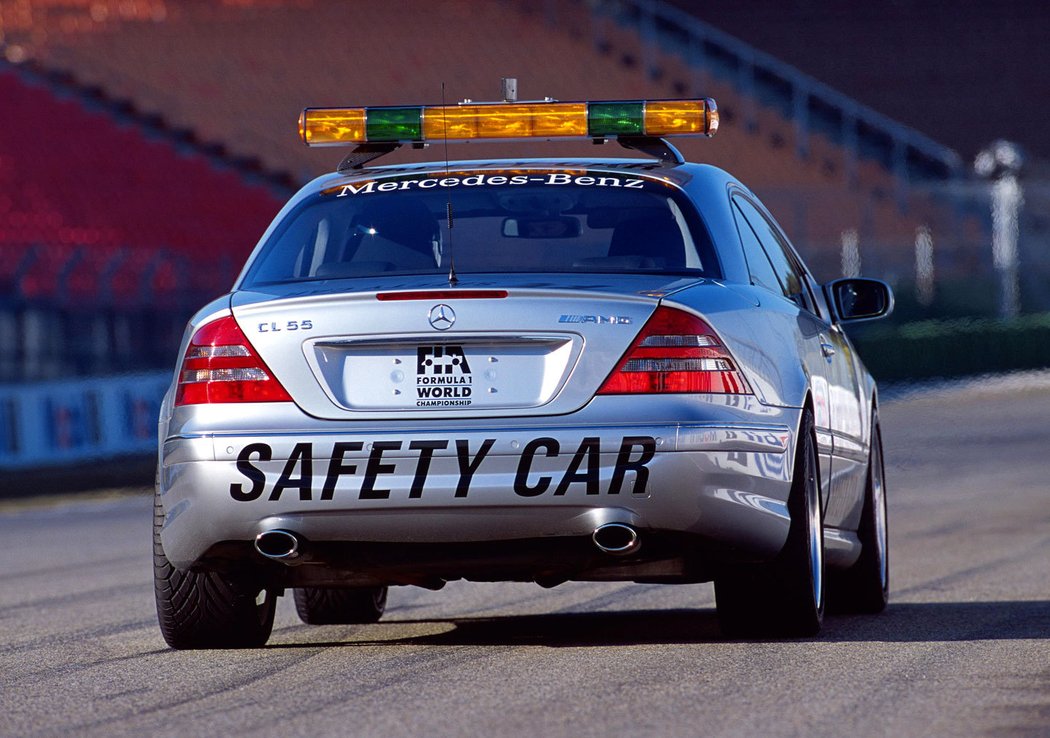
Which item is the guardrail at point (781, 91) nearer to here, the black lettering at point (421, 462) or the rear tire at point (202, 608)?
the rear tire at point (202, 608)

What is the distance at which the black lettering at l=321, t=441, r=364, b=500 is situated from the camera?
5977 millimetres

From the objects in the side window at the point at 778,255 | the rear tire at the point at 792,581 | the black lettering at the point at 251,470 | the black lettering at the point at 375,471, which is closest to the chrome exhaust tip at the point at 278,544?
the black lettering at the point at 251,470

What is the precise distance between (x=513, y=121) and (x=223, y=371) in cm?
153

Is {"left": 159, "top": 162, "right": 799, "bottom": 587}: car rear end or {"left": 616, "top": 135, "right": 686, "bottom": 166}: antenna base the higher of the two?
{"left": 616, "top": 135, "right": 686, "bottom": 166}: antenna base

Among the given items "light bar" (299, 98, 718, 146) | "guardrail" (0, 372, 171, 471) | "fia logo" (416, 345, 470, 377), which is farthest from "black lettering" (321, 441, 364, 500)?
"guardrail" (0, 372, 171, 471)

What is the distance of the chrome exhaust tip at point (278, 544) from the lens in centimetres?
606

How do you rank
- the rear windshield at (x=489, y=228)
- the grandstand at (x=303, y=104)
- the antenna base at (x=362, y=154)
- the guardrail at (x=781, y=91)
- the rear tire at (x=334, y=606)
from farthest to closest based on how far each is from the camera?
the guardrail at (x=781, y=91) < the grandstand at (x=303, y=104) < the rear tire at (x=334, y=606) < the antenna base at (x=362, y=154) < the rear windshield at (x=489, y=228)

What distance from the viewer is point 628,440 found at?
19.5ft

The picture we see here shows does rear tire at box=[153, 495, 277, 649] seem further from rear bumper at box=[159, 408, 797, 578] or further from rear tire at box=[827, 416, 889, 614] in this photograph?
rear tire at box=[827, 416, 889, 614]

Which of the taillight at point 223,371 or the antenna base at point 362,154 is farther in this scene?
the antenna base at point 362,154

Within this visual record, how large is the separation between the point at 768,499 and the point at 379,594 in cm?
233

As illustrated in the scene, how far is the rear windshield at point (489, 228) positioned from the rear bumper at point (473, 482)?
0.70m

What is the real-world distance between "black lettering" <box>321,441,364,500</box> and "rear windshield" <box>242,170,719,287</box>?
71cm

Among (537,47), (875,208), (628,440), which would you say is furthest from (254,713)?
(537,47)
